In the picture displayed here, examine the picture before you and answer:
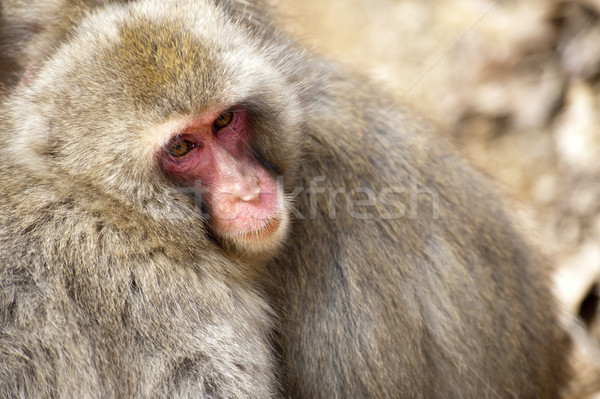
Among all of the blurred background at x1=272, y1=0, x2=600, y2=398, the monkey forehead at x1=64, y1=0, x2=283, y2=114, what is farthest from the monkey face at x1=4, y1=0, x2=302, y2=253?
the blurred background at x1=272, y1=0, x2=600, y2=398

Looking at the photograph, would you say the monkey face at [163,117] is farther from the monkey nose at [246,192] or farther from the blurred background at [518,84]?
the blurred background at [518,84]

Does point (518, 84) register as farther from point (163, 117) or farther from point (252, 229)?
point (163, 117)

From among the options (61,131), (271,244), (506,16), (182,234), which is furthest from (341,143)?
(506,16)

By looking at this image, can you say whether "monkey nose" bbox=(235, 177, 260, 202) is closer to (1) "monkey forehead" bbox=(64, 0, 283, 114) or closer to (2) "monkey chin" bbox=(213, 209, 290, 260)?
(2) "monkey chin" bbox=(213, 209, 290, 260)

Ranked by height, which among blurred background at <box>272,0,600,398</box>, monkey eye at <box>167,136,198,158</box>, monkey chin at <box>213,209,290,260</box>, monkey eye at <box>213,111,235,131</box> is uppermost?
blurred background at <box>272,0,600,398</box>

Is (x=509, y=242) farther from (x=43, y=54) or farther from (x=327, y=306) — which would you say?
(x=43, y=54)

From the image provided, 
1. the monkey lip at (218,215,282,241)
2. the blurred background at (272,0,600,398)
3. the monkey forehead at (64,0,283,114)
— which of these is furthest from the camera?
the blurred background at (272,0,600,398)

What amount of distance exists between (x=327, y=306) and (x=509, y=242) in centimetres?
91

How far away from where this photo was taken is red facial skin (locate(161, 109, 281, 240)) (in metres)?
2.73

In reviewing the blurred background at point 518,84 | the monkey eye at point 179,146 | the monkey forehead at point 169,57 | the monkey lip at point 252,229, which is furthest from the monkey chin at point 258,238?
the blurred background at point 518,84

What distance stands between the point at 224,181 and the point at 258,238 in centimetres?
24

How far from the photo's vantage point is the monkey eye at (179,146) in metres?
2.74

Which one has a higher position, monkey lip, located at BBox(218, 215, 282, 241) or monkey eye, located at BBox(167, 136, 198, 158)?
monkey eye, located at BBox(167, 136, 198, 158)

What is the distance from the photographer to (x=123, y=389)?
2.70 metres
